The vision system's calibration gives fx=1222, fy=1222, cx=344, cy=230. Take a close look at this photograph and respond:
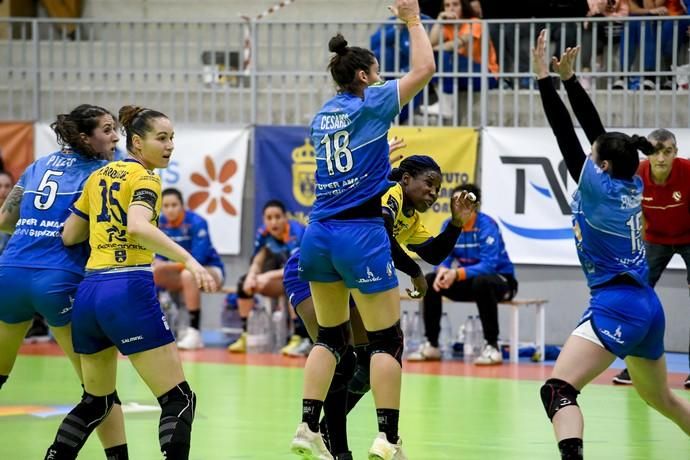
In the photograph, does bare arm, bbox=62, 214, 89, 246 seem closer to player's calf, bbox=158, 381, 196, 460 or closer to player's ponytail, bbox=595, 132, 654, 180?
player's calf, bbox=158, 381, 196, 460

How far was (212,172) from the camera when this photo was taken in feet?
43.8

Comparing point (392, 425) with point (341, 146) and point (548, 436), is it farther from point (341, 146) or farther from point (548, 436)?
point (548, 436)

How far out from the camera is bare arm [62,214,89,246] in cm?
583

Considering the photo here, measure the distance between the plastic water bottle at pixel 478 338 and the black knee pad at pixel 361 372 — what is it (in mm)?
5462

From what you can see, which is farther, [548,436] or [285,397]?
[285,397]

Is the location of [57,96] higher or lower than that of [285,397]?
higher

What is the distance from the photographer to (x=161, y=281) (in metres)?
12.8

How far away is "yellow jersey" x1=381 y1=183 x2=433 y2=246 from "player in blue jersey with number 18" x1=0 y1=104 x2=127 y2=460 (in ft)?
4.67

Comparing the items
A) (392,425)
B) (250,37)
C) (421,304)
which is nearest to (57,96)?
(250,37)

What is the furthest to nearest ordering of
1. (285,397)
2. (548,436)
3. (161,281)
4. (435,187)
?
(161,281)
(285,397)
(548,436)
(435,187)

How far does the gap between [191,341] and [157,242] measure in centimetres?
726

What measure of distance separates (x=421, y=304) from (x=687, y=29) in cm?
373

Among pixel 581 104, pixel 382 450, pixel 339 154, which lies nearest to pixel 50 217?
pixel 339 154

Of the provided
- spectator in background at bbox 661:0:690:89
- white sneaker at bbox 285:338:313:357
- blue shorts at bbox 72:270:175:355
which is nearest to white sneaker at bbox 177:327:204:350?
white sneaker at bbox 285:338:313:357
